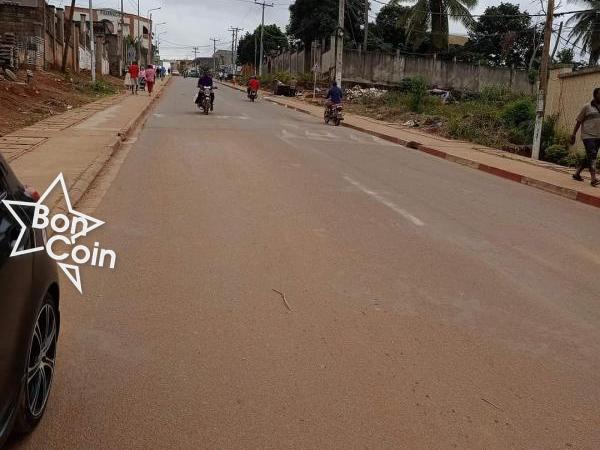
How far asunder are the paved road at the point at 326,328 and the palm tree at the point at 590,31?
35749 mm

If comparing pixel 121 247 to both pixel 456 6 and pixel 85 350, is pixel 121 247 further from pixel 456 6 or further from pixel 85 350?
pixel 456 6

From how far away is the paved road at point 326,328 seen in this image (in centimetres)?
320

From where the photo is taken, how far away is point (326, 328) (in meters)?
4.42

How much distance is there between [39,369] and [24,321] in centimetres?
44

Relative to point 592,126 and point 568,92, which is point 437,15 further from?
point 592,126

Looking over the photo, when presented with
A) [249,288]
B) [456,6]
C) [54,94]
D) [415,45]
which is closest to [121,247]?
[249,288]

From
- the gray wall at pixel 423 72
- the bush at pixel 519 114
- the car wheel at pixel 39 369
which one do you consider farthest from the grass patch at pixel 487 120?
the car wheel at pixel 39 369

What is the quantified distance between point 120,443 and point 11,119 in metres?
16.1

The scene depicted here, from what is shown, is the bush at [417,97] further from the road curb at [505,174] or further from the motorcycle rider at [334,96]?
the road curb at [505,174]

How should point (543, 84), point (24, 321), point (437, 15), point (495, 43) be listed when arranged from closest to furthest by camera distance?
point (24, 321), point (543, 84), point (437, 15), point (495, 43)

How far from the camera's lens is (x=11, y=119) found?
17.0m

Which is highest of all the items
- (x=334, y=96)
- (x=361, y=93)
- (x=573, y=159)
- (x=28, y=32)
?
(x=28, y=32)

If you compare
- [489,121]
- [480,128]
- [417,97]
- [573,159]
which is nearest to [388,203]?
[573,159]

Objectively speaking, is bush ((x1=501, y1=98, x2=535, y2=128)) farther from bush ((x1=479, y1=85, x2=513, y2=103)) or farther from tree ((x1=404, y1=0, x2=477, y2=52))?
tree ((x1=404, y1=0, x2=477, y2=52))
